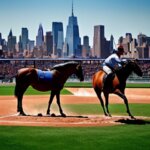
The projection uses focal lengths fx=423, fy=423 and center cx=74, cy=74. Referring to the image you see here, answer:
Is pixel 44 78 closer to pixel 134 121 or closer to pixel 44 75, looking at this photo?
pixel 44 75

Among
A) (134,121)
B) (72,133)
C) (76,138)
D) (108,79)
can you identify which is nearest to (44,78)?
(108,79)

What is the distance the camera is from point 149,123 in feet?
46.5

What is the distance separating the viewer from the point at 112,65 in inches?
606

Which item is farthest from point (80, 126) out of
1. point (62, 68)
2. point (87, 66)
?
point (87, 66)

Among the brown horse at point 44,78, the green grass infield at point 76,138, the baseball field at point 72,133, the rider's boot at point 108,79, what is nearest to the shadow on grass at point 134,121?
the baseball field at point 72,133

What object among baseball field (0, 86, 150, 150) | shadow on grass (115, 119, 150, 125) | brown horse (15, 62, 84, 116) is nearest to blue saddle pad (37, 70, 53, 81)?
brown horse (15, 62, 84, 116)

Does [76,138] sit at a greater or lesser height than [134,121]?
greater

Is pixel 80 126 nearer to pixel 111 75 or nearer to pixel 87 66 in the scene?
pixel 111 75

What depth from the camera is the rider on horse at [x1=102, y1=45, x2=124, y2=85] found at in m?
15.2

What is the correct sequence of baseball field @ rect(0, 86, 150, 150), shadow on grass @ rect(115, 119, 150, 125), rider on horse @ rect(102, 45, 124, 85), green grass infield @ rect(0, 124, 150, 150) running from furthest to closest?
rider on horse @ rect(102, 45, 124, 85) → shadow on grass @ rect(115, 119, 150, 125) → baseball field @ rect(0, 86, 150, 150) → green grass infield @ rect(0, 124, 150, 150)

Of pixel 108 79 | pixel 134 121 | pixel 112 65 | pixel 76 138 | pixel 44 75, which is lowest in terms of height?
pixel 134 121

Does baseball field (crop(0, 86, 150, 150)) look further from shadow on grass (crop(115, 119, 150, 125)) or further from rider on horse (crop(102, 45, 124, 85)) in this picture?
rider on horse (crop(102, 45, 124, 85))

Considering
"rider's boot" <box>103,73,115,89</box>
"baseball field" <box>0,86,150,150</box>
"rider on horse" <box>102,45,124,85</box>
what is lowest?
"baseball field" <box>0,86,150,150</box>

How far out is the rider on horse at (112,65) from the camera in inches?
600
